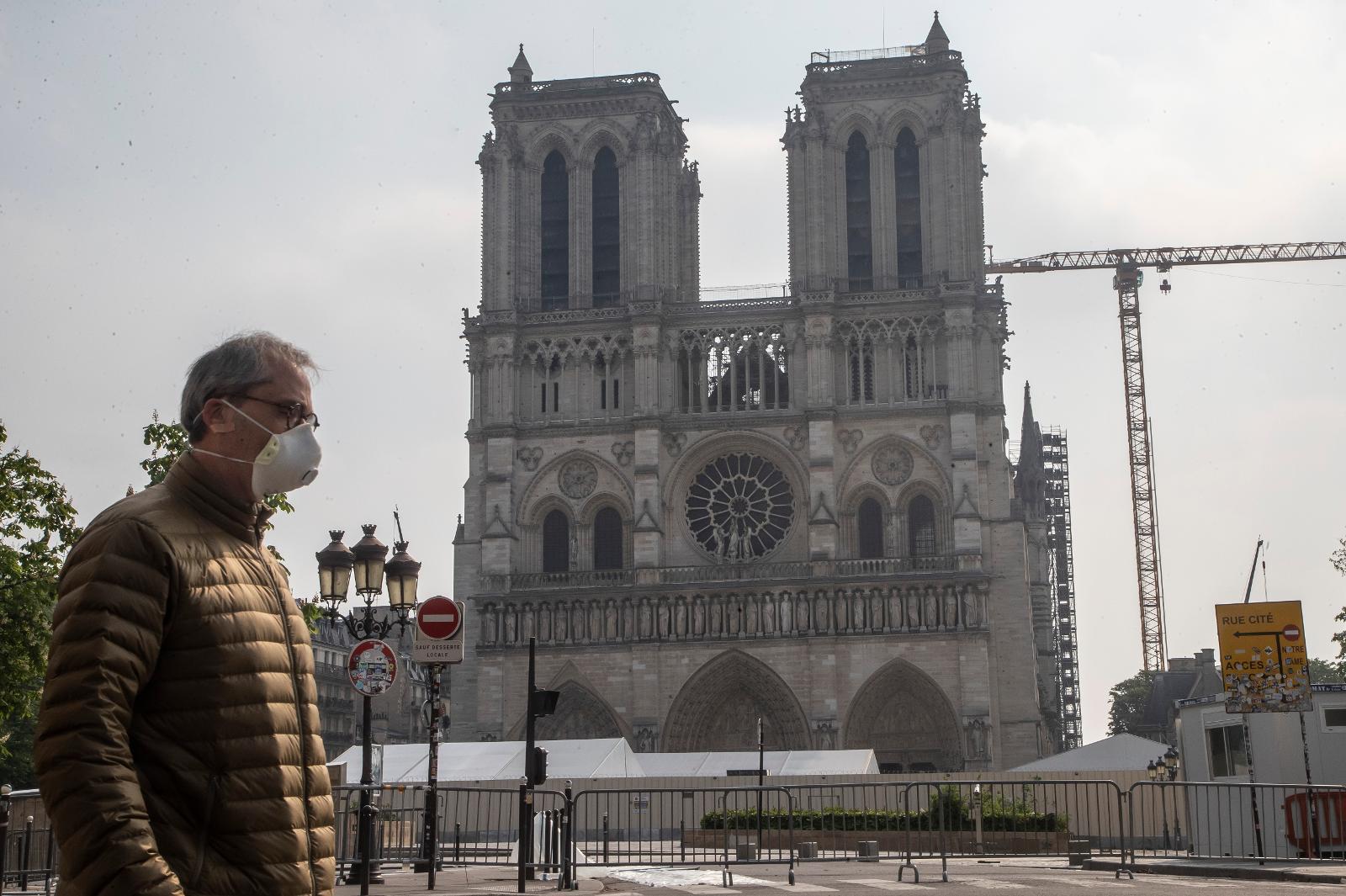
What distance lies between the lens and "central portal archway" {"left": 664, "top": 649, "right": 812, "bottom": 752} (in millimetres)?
48312

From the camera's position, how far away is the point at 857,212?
52.0m

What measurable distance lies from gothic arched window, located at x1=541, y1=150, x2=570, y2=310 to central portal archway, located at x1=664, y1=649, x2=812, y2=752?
12.4 metres

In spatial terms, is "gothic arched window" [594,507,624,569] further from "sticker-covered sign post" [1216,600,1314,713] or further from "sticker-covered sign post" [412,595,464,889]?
"sticker-covered sign post" [412,595,464,889]

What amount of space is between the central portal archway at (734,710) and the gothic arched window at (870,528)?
4.76 metres

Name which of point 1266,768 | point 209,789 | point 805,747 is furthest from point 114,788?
point 805,747

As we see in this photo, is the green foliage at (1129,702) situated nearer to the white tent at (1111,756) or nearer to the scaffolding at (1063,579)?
the scaffolding at (1063,579)

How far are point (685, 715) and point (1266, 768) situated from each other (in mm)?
29415

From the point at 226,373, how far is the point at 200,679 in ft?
2.50

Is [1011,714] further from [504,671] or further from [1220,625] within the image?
[1220,625]

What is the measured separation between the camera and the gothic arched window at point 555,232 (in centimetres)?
5306

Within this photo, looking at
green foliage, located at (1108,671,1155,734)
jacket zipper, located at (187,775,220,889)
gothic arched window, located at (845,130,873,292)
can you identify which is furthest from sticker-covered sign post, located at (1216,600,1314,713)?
green foliage, located at (1108,671,1155,734)

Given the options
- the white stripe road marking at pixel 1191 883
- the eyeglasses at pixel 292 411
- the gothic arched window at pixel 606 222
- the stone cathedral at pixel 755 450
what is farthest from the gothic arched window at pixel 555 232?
the eyeglasses at pixel 292 411

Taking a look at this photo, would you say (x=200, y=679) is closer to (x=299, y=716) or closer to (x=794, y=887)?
(x=299, y=716)

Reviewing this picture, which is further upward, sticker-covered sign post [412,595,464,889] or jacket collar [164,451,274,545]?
sticker-covered sign post [412,595,464,889]
